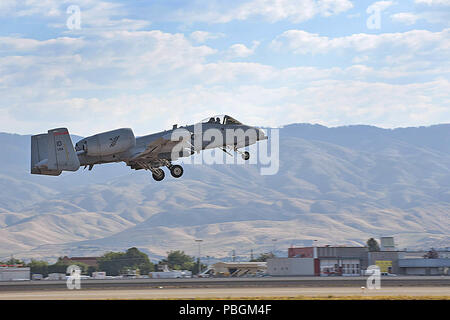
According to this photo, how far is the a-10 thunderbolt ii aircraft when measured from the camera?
48344 mm

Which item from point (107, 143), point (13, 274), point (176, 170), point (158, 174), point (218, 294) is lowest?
point (218, 294)

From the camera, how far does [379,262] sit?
13788 cm

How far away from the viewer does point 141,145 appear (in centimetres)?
5244

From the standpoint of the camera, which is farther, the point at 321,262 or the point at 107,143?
the point at 321,262

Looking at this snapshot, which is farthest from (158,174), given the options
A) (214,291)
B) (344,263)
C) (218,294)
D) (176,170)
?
(344,263)

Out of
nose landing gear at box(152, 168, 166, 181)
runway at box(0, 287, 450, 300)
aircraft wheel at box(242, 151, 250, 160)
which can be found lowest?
runway at box(0, 287, 450, 300)

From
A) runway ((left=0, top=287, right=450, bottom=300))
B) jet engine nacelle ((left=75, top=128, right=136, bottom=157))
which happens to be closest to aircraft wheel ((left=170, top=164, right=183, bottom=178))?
jet engine nacelle ((left=75, top=128, right=136, bottom=157))

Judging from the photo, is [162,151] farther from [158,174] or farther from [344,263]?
[344,263]

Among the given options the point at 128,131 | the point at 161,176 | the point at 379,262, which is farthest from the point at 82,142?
the point at 379,262

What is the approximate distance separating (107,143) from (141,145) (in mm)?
2715

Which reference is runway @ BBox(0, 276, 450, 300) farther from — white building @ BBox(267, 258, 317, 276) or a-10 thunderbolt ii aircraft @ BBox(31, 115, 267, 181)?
white building @ BBox(267, 258, 317, 276)
